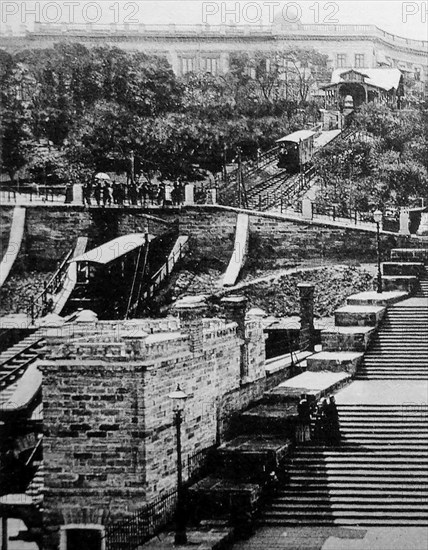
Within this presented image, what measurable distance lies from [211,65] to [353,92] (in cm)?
154

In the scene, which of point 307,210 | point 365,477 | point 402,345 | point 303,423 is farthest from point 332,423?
point 307,210

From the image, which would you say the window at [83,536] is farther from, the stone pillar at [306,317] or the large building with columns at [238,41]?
the large building with columns at [238,41]

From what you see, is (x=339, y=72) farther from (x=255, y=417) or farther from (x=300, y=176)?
(x=255, y=417)

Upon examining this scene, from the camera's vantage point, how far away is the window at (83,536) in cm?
789

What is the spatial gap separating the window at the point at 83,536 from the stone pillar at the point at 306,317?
3.32 meters

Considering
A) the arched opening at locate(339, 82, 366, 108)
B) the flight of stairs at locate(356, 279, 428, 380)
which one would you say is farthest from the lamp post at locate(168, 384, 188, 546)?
the arched opening at locate(339, 82, 366, 108)

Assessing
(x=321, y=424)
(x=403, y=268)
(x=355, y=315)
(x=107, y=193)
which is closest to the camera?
(x=321, y=424)

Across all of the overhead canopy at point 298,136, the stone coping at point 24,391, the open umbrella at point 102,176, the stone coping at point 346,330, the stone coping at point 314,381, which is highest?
the overhead canopy at point 298,136

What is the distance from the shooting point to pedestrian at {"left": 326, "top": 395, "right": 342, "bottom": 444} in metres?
8.55

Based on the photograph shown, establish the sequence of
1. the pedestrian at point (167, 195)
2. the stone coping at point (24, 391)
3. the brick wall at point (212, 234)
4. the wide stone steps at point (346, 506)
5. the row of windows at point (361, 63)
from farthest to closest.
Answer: the pedestrian at point (167, 195) < the brick wall at point (212, 234) < the row of windows at point (361, 63) < the stone coping at point (24, 391) < the wide stone steps at point (346, 506)

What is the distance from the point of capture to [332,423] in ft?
28.4

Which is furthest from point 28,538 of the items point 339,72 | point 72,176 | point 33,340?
point 339,72

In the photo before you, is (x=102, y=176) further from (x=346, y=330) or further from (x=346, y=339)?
(x=346, y=339)

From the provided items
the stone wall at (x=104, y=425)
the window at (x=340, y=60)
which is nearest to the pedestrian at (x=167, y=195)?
the stone wall at (x=104, y=425)
